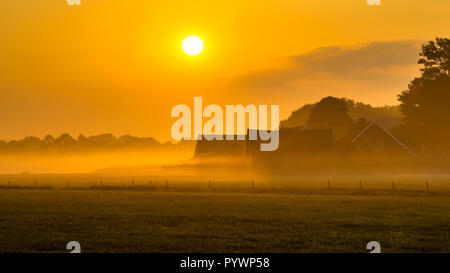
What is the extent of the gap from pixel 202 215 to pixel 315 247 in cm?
1239

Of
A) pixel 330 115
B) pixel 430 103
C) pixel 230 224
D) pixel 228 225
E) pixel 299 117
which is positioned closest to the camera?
pixel 228 225

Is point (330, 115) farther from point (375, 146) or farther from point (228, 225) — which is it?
point (228, 225)

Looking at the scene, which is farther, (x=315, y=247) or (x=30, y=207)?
(x=30, y=207)

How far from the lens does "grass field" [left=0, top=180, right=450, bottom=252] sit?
20652 mm

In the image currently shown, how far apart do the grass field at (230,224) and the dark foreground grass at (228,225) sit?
0.04 m

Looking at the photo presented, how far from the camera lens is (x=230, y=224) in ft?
90.1

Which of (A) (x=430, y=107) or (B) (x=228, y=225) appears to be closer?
(B) (x=228, y=225)

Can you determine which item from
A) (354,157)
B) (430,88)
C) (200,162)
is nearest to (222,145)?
(200,162)

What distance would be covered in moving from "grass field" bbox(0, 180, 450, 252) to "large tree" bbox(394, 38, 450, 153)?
57886mm

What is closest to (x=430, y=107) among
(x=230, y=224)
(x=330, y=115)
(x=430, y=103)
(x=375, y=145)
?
(x=430, y=103)

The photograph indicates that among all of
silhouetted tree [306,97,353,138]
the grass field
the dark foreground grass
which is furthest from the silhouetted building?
the dark foreground grass

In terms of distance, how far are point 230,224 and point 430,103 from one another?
267ft

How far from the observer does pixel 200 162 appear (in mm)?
108688
